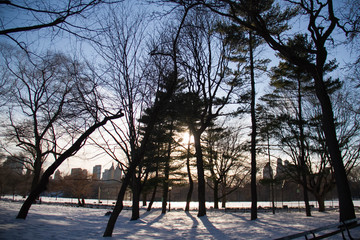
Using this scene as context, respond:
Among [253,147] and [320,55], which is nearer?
[320,55]

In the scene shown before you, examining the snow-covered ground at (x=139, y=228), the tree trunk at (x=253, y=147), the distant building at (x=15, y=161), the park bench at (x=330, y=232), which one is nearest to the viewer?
the park bench at (x=330, y=232)

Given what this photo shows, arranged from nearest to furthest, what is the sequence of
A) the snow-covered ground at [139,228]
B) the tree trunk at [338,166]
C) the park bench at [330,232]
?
the park bench at [330,232] → the snow-covered ground at [139,228] → the tree trunk at [338,166]

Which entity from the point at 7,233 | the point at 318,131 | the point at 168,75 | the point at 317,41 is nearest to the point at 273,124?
the point at 318,131

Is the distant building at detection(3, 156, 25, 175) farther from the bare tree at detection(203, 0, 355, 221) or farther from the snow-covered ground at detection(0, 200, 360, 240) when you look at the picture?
the bare tree at detection(203, 0, 355, 221)

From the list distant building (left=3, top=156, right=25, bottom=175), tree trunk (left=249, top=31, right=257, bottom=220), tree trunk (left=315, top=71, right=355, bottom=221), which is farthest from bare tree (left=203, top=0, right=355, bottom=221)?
distant building (left=3, top=156, right=25, bottom=175)

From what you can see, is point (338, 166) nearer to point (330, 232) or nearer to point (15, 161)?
point (330, 232)

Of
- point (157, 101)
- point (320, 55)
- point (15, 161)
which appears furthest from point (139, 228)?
point (15, 161)

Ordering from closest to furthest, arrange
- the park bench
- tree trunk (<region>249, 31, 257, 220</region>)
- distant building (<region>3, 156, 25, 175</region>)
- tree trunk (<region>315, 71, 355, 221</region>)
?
the park bench < tree trunk (<region>315, 71, 355, 221</region>) < tree trunk (<region>249, 31, 257, 220</region>) < distant building (<region>3, 156, 25, 175</region>)

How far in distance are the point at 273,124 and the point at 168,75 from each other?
11829mm

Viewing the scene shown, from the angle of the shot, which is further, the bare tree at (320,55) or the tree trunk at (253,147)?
the tree trunk at (253,147)

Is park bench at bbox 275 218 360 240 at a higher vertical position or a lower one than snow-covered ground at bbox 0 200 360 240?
higher

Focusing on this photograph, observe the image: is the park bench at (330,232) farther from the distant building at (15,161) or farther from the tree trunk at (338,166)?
the distant building at (15,161)

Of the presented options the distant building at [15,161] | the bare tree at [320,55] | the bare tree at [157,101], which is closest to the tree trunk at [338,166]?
the bare tree at [320,55]

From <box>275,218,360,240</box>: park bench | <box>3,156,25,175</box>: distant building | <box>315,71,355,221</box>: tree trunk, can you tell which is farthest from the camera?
<box>3,156,25,175</box>: distant building
